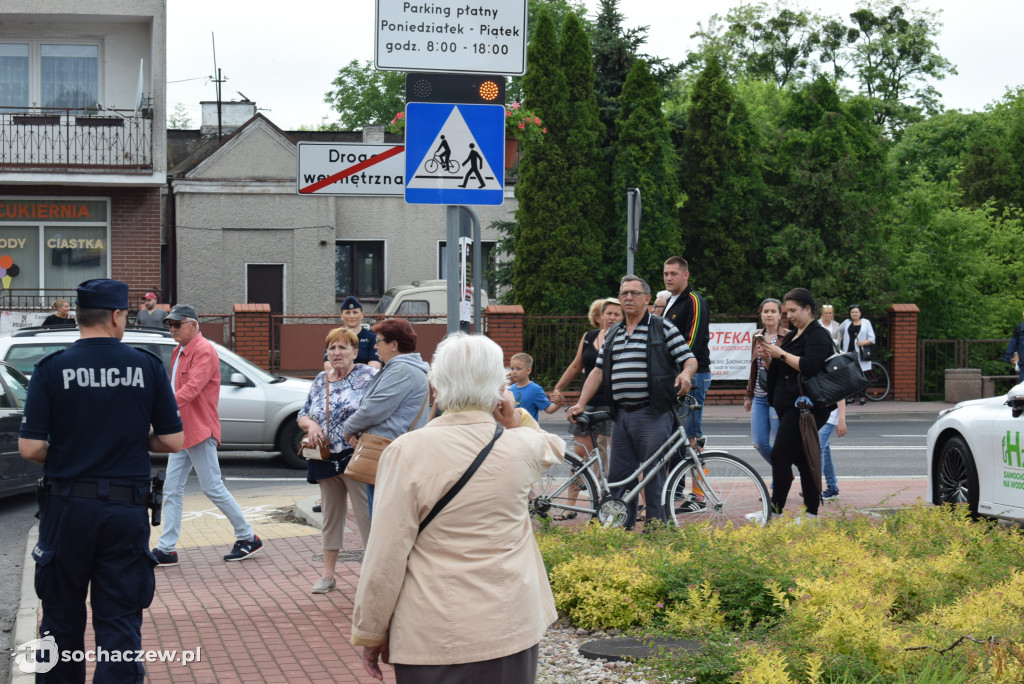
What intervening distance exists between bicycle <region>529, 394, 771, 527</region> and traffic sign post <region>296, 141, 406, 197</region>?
8.58 ft

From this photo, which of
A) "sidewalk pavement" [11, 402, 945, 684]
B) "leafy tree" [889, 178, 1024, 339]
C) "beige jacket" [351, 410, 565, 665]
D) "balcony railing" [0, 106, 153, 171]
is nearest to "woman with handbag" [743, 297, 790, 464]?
"sidewalk pavement" [11, 402, 945, 684]

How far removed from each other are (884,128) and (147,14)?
37.3 m

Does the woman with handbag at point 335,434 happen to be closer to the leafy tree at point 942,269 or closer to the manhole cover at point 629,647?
the manhole cover at point 629,647

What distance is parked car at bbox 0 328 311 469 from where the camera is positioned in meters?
13.6

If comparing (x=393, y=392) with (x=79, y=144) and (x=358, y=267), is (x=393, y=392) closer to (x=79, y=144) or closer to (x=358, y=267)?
(x=79, y=144)

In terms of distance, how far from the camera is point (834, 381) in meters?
8.58

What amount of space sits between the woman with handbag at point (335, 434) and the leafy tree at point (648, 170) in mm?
18600

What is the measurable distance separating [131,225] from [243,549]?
1915cm

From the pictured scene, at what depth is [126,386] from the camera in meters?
4.87

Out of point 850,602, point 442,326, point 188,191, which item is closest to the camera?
point 850,602

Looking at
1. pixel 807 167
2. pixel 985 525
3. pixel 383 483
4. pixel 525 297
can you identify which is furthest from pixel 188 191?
pixel 383 483

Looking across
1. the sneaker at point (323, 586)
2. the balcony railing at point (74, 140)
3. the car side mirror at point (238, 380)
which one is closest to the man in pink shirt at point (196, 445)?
the sneaker at point (323, 586)

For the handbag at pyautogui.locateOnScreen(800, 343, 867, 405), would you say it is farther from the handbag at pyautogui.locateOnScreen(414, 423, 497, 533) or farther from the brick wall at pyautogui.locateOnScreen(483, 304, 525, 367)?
the brick wall at pyautogui.locateOnScreen(483, 304, 525, 367)

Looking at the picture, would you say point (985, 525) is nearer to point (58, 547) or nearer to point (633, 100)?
point (58, 547)
